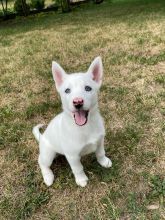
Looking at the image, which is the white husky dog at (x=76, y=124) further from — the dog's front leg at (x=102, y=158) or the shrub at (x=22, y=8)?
the shrub at (x=22, y=8)

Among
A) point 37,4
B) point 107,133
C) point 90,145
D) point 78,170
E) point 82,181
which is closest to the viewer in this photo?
point 90,145

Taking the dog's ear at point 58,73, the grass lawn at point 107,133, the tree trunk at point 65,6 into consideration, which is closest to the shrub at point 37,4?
the tree trunk at point 65,6

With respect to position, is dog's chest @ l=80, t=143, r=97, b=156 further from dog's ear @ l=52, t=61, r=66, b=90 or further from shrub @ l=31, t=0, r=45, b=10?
shrub @ l=31, t=0, r=45, b=10

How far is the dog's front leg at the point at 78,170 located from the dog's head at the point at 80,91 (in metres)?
0.51

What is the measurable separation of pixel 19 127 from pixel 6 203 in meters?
1.66

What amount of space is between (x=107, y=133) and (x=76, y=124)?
1.48 meters

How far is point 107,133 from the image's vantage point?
507cm

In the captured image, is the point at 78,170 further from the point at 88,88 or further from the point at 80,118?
the point at 88,88

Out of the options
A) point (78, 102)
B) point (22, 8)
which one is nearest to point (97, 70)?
point (78, 102)

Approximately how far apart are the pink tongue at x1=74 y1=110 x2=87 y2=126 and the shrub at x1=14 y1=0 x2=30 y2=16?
1915 centimetres

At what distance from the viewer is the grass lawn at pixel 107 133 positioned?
12.8 ft

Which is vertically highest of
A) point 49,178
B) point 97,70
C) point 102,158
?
point 97,70

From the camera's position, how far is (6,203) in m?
4.07

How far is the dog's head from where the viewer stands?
11.2ft
